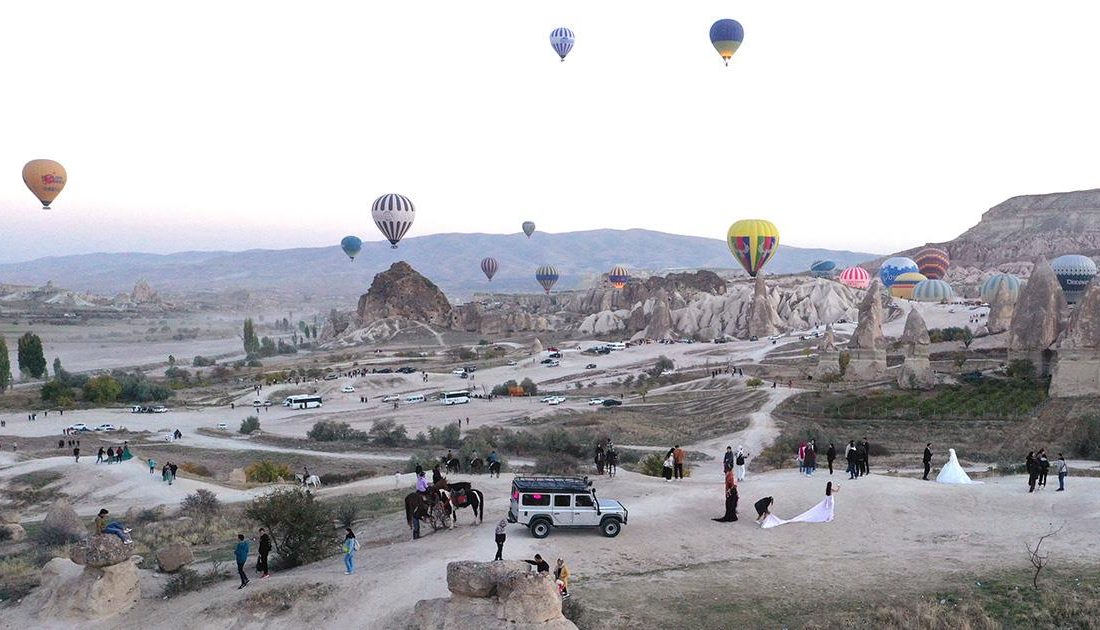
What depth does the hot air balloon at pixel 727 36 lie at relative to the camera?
6575 cm

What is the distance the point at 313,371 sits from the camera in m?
74.6

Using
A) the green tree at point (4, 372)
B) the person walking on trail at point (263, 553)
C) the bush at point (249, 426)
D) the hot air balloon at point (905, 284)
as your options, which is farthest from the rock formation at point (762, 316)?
the person walking on trail at point (263, 553)

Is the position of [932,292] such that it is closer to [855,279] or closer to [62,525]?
[855,279]

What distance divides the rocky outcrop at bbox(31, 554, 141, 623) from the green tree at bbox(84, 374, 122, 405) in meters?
51.9

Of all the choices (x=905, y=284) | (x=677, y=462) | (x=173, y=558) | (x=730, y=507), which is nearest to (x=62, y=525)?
(x=173, y=558)

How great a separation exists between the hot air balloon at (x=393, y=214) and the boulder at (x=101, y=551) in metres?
79.2

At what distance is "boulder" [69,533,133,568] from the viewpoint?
14.1 metres

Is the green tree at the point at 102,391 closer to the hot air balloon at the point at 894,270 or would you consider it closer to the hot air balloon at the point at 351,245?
the hot air balloon at the point at 351,245

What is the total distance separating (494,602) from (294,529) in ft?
20.4

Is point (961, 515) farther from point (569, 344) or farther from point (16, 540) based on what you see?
point (569, 344)

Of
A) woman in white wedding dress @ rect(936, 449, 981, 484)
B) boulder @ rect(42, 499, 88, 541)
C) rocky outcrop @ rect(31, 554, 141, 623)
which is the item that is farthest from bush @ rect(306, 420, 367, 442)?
woman in white wedding dress @ rect(936, 449, 981, 484)

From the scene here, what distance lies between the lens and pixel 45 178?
236 feet

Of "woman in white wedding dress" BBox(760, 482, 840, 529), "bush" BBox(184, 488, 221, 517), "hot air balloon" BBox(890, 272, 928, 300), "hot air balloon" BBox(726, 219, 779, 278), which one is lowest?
"bush" BBox(184, 488, 221, 517)

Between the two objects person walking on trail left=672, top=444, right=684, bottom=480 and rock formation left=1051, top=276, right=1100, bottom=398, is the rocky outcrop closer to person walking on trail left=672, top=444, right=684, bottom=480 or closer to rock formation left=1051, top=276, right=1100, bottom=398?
person walking on trail left=672, top=444, right=684, bottom=480
